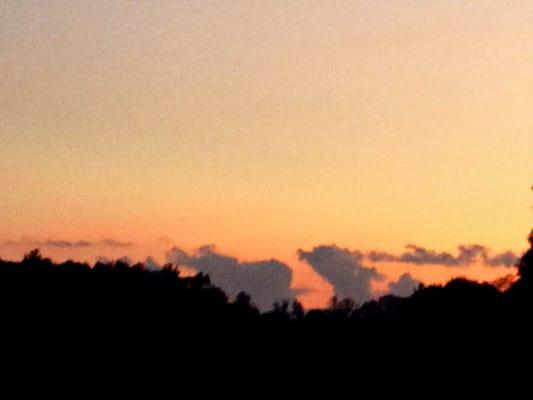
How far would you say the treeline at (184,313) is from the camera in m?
50.7

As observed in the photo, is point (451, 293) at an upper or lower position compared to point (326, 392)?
upper

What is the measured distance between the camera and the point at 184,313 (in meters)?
54.8

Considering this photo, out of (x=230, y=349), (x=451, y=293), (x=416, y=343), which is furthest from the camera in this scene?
(x=451, y=293)

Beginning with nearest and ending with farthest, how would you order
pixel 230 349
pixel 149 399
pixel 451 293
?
pixel 149 399 → pixel 230 349 → pixel 451 293

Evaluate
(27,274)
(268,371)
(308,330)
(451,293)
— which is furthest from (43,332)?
(451,293)

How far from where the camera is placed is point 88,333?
5019 cm

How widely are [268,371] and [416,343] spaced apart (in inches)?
262

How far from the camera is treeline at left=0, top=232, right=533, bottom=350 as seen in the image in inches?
1997

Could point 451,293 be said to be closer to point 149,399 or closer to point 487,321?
point 487,321

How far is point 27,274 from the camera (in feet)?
178

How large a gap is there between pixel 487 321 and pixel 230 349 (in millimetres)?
10526

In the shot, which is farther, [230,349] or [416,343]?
[416,343]

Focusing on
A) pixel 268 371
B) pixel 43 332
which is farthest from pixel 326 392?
pixel 43 332

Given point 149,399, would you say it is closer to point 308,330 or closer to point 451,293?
point 308,330
